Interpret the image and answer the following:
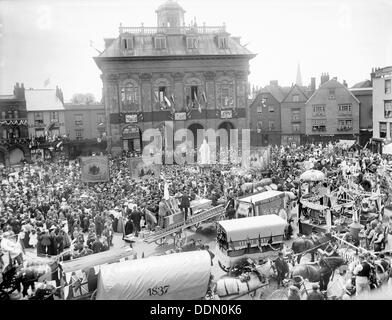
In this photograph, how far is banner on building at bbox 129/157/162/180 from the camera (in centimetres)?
2323

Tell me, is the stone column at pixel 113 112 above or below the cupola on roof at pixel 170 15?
below

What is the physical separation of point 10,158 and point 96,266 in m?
29.7

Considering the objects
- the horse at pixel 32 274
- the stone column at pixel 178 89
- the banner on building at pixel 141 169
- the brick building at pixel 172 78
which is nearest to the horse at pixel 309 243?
the horse at pixel 32 274

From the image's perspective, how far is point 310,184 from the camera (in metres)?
19.6

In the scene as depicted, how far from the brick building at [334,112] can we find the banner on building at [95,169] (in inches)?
1214

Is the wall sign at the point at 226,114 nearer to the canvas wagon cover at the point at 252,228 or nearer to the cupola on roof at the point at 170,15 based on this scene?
the cupola on roof at the point at 170,15

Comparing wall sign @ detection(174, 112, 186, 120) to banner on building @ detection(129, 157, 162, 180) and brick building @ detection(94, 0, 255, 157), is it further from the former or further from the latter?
banner on building @ detection(129, 157, 162, 180)

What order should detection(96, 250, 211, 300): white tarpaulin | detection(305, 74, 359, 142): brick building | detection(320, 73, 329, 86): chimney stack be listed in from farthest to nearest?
detection(320, 73, 329, 86): chimney stack
detection(305, 74, 359, 142): brick building
detection(96, 250, 211, 300): white tarpaulin

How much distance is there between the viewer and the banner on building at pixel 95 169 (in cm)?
2017

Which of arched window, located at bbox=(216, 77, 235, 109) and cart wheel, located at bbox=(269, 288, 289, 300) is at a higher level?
arched window, located at bbox=(216, 77, 235, 109)

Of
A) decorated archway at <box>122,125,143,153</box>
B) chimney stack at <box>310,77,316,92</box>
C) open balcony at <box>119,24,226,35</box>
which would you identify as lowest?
decorated archway at <box>122,125,143,153</box>

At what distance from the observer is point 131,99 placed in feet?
122

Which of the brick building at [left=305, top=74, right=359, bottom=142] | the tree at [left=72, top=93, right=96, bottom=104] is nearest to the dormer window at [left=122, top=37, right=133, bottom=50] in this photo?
the tree at [left=72, top=93, right=96, bottom=104]
